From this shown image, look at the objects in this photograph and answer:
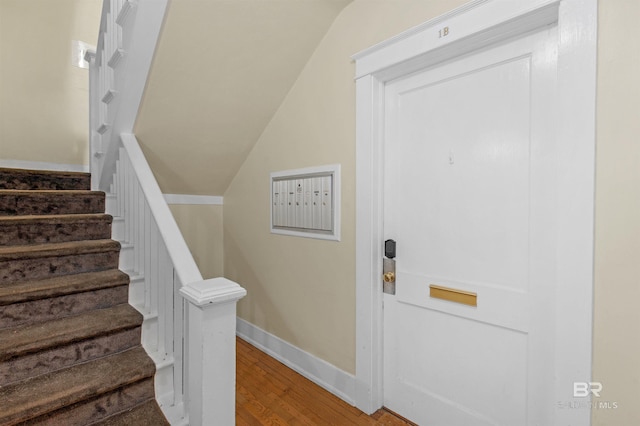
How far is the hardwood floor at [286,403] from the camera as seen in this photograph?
71.1 inches

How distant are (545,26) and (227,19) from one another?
1.58m

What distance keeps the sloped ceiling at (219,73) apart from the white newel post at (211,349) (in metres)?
1.39

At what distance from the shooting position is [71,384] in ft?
4.26

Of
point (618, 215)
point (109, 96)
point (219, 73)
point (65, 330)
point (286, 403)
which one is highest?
point (219, 73)

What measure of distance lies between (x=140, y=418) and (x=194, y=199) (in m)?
1.99

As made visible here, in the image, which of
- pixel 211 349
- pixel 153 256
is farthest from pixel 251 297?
pixel 211 349

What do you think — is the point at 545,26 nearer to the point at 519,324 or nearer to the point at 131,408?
the point at 519,324

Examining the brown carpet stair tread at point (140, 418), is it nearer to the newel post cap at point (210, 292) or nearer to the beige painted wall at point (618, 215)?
the newel post cap at point (210, 292)

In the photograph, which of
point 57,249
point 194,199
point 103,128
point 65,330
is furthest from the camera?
point 194,199

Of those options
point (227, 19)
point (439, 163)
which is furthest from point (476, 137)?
point (227, 19)

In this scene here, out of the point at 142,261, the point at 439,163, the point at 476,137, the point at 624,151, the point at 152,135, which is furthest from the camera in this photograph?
the point at 152,135

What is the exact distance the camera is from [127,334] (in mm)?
1563

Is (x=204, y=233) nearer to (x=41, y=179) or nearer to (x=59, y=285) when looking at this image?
(x=41, y=179)

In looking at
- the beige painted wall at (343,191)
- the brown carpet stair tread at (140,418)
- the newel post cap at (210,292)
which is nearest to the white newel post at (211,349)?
the newel post cap at (210,292)
